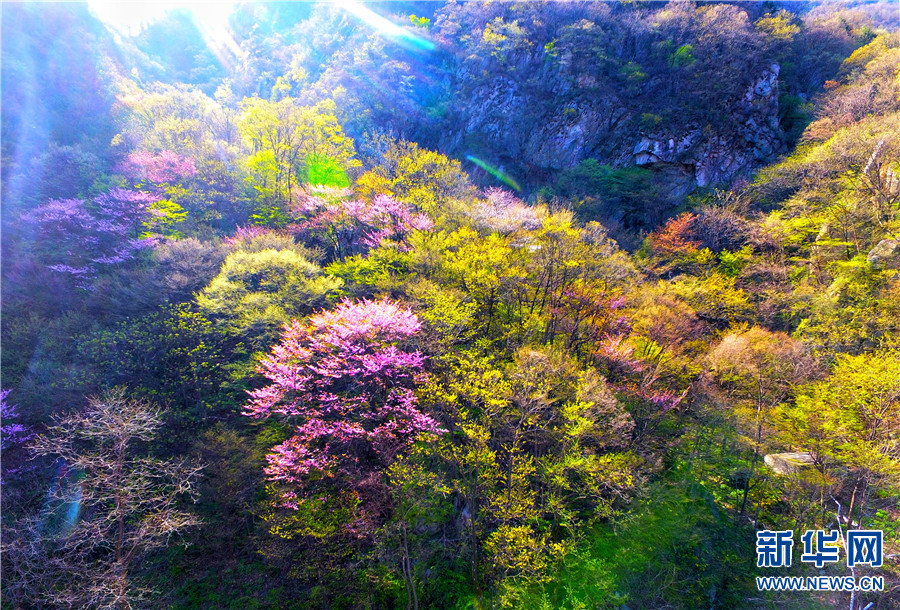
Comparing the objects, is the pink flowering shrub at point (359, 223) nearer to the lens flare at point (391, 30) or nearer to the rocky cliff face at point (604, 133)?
the rocky cliff face at point (604, 133)

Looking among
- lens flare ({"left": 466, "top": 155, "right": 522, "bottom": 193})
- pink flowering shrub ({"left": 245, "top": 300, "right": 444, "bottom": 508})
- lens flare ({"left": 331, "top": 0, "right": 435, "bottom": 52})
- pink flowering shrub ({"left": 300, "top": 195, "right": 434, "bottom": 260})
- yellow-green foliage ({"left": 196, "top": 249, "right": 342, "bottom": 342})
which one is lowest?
pink flowering shrub ({"left": 245, "top": 300, "right": 444, "bottom": 508})

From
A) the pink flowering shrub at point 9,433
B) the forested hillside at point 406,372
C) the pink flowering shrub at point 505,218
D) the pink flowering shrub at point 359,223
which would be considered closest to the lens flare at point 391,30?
the forested hillside at point 406,372

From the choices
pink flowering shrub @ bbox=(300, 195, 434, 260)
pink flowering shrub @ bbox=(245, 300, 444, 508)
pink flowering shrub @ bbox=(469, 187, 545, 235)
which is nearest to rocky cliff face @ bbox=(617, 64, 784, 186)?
pink flowering shrub @ bbox=(469, 187, 545, 235)

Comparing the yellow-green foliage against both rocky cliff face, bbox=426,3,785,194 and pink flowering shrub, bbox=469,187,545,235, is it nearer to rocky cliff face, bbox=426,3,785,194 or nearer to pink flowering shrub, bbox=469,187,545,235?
pink flowering shrub, bbox=469,187,545,235

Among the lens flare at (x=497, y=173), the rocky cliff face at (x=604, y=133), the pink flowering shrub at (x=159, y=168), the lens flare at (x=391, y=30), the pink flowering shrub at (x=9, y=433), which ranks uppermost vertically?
the lens flare at (x=391, y=30)

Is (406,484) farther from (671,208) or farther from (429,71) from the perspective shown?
(429,71)

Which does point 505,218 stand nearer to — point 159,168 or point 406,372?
point 406,372
